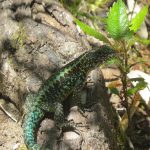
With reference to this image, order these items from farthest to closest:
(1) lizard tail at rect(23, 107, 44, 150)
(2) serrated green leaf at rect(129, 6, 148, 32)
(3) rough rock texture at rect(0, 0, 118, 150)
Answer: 1. (2) serrated green leaf at rect(129, 6, 148, 32)
2. (3) rough rock texture at rect(0, 0, 118, 150)
3. (1) lizard tail at rect(23, 107, 44, 150)

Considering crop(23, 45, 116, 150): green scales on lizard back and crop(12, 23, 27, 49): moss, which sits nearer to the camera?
crop(23, 45, 116, 150): green scales on lizard back

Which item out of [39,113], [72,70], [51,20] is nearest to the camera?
[39,113]

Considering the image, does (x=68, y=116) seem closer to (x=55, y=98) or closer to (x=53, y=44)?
(x=55, y=98)

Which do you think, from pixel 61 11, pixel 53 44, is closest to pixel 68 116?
pixel 53 44

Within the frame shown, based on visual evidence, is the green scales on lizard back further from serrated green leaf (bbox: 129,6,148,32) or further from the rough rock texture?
serrated green leaf (bbox: 129,6,148,32)

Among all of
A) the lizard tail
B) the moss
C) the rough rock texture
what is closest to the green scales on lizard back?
the lizard tail

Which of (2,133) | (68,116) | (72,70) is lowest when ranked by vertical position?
(2,133)

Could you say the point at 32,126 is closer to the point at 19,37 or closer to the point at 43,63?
the point at 43,63
